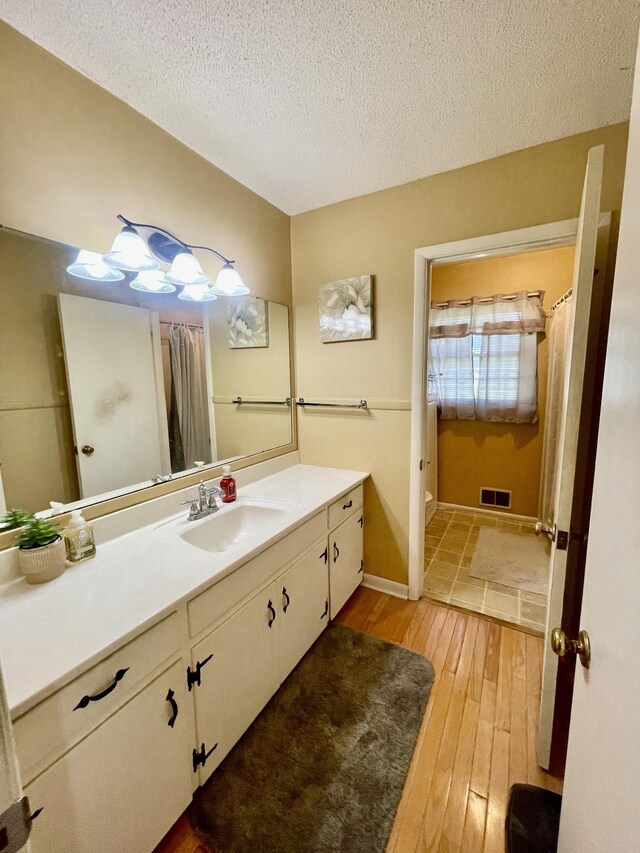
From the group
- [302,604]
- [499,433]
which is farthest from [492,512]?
[302,604]

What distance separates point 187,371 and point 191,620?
3.82ft

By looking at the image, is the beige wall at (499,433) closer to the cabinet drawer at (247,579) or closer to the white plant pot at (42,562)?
the cabinet drawer at (247,579)

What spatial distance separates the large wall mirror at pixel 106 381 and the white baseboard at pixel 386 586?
1171 mm

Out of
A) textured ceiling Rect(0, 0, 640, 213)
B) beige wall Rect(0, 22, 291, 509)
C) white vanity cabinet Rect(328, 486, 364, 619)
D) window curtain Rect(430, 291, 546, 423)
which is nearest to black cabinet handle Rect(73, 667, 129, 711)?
beige wall Rect(0, 22, 291, 509)

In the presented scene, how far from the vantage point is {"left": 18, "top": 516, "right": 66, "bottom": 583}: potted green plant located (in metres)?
1.04

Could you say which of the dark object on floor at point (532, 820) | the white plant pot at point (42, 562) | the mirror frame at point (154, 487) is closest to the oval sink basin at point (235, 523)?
the mirror frame at point (154, 487)

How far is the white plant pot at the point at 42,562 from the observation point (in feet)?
3.40

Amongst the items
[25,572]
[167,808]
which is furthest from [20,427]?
[167,808]

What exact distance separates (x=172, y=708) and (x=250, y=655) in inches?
13.5

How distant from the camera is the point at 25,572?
104cm

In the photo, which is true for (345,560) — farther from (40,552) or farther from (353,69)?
(353,69)

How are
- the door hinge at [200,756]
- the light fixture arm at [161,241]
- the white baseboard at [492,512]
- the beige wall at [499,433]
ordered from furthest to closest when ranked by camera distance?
the white baseboard at [492,512]
the beige wall at [499,433]
the light fixture arm at [161,241]
the door hinge at [200,756]

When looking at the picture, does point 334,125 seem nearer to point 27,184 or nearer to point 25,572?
point 27,184

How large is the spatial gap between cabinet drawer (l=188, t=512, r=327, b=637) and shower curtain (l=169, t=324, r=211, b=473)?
664 millimetres
